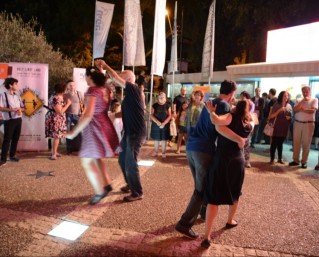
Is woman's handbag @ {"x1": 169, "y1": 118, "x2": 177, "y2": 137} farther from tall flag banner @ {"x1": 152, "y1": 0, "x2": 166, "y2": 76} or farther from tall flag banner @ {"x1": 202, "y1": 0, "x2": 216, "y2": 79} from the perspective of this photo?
tall flag banner @ {"x1": 202, "y1": 0, "x2": 216, "y2": 79}

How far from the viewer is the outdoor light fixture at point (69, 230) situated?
4.11 m

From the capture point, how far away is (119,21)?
90.4 feet

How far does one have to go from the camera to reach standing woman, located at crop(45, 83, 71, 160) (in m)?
8.20

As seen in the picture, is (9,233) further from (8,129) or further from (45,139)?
(45,139)

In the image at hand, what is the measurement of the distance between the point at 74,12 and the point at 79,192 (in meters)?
22.8

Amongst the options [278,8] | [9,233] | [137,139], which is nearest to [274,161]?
[137,139]

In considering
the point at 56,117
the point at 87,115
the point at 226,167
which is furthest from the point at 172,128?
the point at 226,167

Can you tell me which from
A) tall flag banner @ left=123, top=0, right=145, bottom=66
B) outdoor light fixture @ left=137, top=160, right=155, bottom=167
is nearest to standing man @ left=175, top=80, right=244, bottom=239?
outdoor light fixture @ left=137, top=160, right=155, bottom=167

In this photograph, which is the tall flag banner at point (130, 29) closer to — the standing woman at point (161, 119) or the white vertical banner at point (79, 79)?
the white vertical banner at point (79, 79)

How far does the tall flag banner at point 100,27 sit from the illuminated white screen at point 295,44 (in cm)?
724

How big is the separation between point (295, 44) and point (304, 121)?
6256mm

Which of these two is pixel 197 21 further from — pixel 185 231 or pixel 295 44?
pixel 185 231

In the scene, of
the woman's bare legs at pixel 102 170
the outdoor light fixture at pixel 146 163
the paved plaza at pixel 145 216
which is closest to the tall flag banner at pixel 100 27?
the outdoor light fixture at pixel 146 163

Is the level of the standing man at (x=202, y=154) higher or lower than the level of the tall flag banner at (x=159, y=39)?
lower
